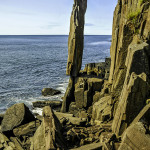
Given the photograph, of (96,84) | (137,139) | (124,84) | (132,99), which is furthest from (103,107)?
(137,139)

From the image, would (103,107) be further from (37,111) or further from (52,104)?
(37,111)

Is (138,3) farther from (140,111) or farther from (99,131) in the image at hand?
(99,131)

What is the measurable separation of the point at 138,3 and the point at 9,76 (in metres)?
32.7

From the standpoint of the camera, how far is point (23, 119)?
47.2ft

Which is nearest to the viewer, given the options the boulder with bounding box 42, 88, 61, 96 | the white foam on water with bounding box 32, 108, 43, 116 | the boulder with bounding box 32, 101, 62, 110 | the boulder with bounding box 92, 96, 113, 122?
the boulder with bounding box 92, 96, 113, 122

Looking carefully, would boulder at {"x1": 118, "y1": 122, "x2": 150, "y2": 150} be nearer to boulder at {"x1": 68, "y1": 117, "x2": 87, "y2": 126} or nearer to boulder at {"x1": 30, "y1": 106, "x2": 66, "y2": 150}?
boulder at {"x1": 30, "y1": 106, "x2": 66, "y2": 150}

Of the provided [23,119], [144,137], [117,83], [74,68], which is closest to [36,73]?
[74,68]

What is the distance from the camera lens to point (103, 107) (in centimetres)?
1383

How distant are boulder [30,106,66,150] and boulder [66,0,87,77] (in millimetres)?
9068

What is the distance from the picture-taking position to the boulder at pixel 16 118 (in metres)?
→ 14.3

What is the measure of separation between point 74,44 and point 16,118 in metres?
9.40

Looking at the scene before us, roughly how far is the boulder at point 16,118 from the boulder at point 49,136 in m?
3.57

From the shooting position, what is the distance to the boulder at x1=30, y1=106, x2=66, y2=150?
7953 millimetres

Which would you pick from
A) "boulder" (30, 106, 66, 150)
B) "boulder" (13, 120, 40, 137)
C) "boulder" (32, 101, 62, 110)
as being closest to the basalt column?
"boulder" (32, 101, 62, 110)
